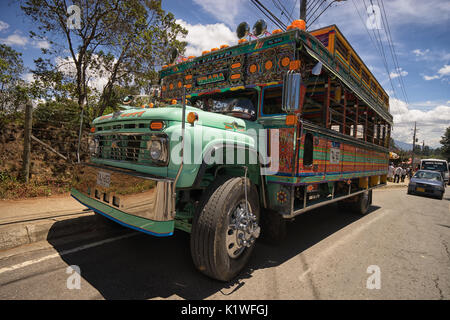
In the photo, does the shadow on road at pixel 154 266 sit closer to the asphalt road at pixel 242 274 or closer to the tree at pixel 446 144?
the asphalt road at pixel 242 274

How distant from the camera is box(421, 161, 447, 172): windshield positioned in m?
22.8

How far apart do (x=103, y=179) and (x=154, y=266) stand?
1124mm

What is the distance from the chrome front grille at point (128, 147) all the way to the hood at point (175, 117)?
0.56 ft

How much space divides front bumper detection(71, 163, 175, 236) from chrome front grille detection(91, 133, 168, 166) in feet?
0.61

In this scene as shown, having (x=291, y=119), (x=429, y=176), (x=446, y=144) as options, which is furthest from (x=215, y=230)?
(x=446, y=144)

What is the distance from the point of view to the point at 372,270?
312 cm

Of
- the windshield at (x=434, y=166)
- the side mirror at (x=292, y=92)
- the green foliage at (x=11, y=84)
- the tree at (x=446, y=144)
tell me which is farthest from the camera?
the tree at (x=446, y=144)

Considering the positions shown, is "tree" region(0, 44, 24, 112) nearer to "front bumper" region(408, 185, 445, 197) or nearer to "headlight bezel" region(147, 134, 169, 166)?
"headlight bezel" region(147, 134, 169, 166)

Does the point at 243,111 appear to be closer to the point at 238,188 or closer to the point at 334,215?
the point at 238,188

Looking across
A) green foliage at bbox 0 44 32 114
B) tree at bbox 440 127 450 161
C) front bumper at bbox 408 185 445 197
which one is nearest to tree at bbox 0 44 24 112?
green foliage at bbox 0 44 32 114

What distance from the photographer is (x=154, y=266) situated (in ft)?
9.20

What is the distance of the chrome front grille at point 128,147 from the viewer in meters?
2.34

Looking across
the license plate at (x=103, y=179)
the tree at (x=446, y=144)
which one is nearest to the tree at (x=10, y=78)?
the license plate at (x=103, y=179)
